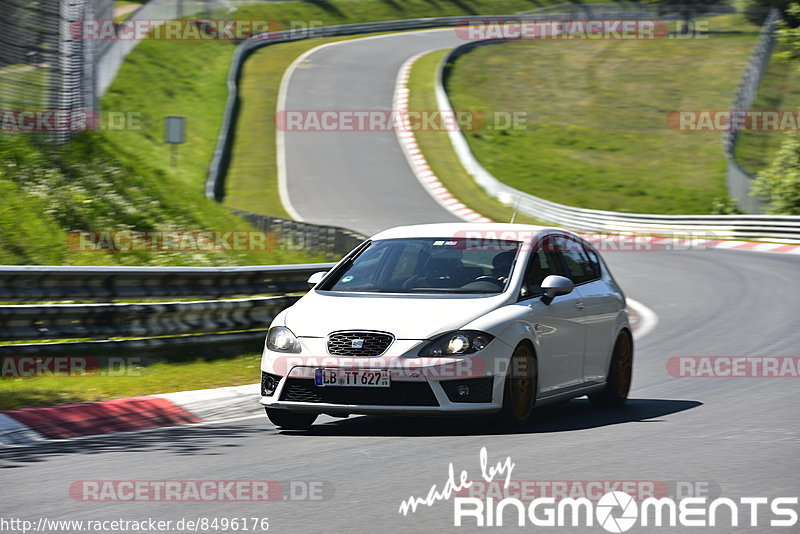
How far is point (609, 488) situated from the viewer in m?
6.59

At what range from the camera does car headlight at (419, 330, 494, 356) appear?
8395 millimetres

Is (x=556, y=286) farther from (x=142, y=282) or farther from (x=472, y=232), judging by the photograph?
(x=142, y=282)

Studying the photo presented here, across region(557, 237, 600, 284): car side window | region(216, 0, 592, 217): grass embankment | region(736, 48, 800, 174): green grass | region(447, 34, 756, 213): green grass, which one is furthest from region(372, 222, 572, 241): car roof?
region(736, 48, 800, 174): green grass

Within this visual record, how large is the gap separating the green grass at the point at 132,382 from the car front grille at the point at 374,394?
7.95ft

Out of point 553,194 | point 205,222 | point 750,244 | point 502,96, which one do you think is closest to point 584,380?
point 205,222

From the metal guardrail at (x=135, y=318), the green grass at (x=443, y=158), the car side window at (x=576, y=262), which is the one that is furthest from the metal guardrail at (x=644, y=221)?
the car side window at (x=576, y=262)

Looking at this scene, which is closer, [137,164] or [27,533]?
[27,533]

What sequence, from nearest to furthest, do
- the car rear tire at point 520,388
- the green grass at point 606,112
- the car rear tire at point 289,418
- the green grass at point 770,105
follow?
the car rear tire at point 520,388, the car rear tire at point 289,418, the green grass at point 606,112, the green grass at point 770,105

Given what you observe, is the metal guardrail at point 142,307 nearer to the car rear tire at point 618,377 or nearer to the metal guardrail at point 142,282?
the metal guardrail at point 142,282

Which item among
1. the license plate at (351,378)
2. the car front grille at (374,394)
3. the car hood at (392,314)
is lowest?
the car front grille at (374,394)

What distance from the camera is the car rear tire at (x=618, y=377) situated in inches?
415

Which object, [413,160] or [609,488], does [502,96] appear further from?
[609,488]

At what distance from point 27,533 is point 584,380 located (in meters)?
5.41

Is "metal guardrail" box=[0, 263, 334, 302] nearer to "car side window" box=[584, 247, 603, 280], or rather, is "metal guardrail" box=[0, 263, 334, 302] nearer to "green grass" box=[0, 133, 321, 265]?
"green grass" box=[0, 133, 321, 265]
